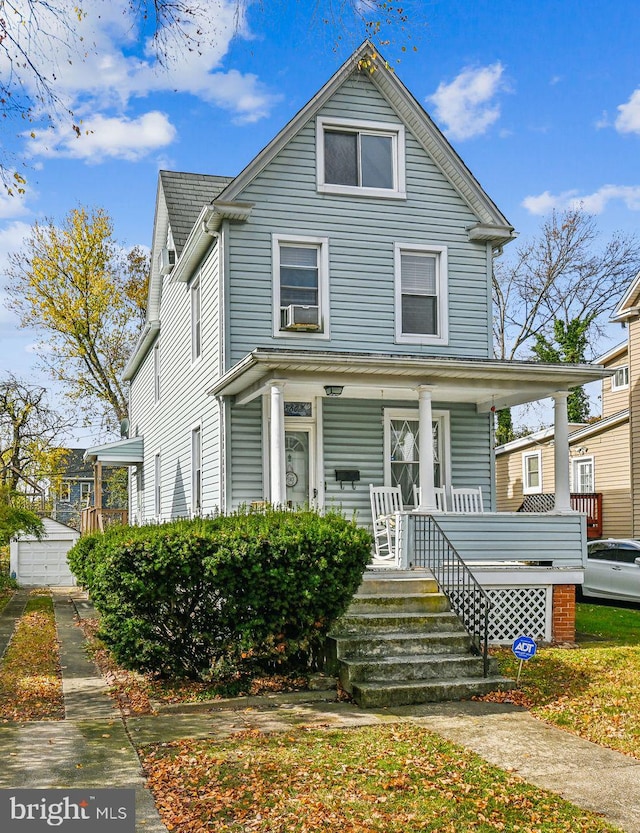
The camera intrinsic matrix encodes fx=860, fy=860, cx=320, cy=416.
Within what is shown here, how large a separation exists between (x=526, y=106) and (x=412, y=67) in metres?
6.67

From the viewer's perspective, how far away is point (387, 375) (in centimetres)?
1276

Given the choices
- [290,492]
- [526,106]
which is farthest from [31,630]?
[526,106]

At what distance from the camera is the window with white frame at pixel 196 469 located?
53.1 ft

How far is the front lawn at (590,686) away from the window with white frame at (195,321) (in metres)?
8.03

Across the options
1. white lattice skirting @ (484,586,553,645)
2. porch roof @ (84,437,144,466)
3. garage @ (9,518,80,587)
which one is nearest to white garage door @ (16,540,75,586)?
garage @ (9,518,80,587)

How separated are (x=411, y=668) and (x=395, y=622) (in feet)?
2.97

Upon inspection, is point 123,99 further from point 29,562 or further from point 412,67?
point 29,562

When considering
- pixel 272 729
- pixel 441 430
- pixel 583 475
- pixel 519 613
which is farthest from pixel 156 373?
pixel 272 729

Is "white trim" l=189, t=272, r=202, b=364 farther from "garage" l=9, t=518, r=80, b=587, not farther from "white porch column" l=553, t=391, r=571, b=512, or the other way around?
"garage" l=9, t=518, r=80, b=587

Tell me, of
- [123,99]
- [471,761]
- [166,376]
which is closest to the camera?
[471,761]

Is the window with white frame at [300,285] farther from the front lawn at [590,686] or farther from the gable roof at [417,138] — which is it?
the front lawn at [590,686]

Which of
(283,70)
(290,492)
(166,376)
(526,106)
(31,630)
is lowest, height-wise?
(31,630)

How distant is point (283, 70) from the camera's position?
331 inches

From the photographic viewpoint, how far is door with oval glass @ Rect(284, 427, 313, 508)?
1434 cm
